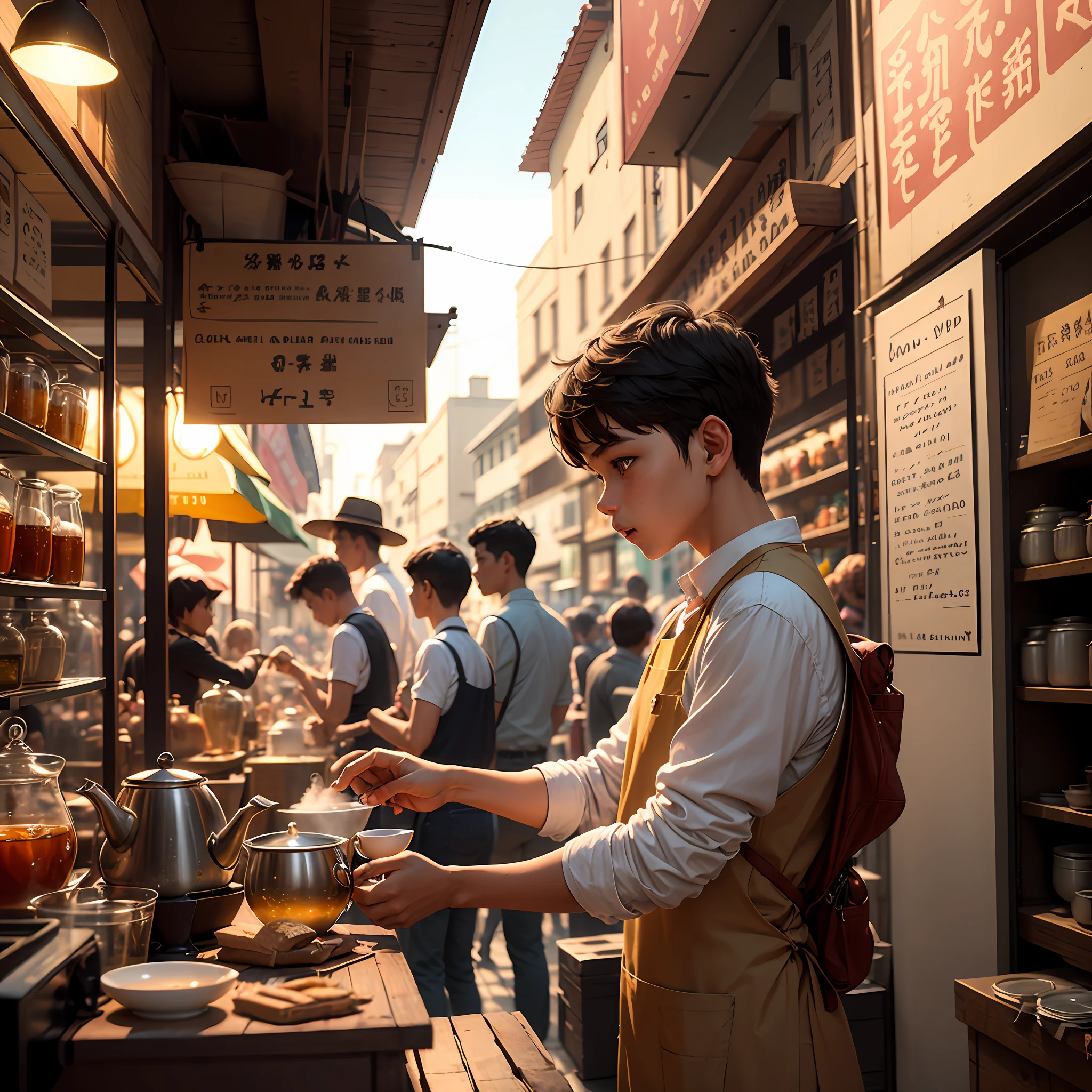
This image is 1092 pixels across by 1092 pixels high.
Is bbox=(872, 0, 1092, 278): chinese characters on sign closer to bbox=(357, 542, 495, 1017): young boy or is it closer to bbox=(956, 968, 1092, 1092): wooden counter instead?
bbox=(956, 968, 1092, 1092): wooden counter

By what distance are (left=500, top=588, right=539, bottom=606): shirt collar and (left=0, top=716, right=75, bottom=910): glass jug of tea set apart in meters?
2.44

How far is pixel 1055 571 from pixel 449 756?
2109mm

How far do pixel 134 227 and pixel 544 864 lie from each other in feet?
7.68

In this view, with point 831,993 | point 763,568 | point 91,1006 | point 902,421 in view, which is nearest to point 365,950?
point 91,1006

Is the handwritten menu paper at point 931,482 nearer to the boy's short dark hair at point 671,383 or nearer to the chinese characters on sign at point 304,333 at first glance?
the boy's short dark hair at point 671,383

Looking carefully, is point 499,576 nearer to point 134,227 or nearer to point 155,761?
point 155,761

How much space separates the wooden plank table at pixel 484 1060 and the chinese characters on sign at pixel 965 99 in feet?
7.17

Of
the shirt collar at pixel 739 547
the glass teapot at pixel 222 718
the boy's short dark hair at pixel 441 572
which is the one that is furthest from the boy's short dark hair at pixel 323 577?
the shirt collar at pixel 739 547

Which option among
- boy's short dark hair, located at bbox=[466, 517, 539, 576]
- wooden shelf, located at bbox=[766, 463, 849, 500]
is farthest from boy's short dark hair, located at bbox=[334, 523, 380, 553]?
wooden shelf, located at bbox=[766, 463, 849, 500]

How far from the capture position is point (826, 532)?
12.9 ft

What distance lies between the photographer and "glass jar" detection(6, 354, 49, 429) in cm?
191

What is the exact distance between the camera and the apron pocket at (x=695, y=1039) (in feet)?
4.41

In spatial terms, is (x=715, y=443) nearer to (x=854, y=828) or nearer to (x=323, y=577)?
(x=854, y=828)

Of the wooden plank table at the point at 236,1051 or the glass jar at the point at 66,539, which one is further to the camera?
the glass jar at the point at 66,539
